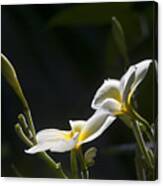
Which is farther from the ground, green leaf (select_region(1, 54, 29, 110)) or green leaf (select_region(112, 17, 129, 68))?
green leaf (select_region(112, 17, 129, 68))

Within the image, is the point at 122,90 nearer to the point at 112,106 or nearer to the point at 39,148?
the point at 112,106

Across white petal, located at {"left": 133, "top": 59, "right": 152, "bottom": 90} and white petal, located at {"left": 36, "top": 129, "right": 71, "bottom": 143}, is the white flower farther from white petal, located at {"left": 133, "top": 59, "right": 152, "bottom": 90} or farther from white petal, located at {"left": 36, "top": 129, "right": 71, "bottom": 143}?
white petal, located at {"left": 36, "top": 129, "right": 71, "bottom": 143}

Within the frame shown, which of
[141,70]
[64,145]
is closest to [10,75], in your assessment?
[64,145]

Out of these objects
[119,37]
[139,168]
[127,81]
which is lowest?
[139,168]

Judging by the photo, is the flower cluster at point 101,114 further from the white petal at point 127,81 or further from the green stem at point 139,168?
the green stem at point 139,168

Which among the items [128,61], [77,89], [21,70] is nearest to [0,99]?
[21,70]

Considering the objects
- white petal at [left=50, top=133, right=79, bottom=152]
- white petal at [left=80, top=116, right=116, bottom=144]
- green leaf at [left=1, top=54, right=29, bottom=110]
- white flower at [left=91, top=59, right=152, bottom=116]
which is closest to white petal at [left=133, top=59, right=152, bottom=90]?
white flower at [left=91, top=59, right=152, bottom=116]
